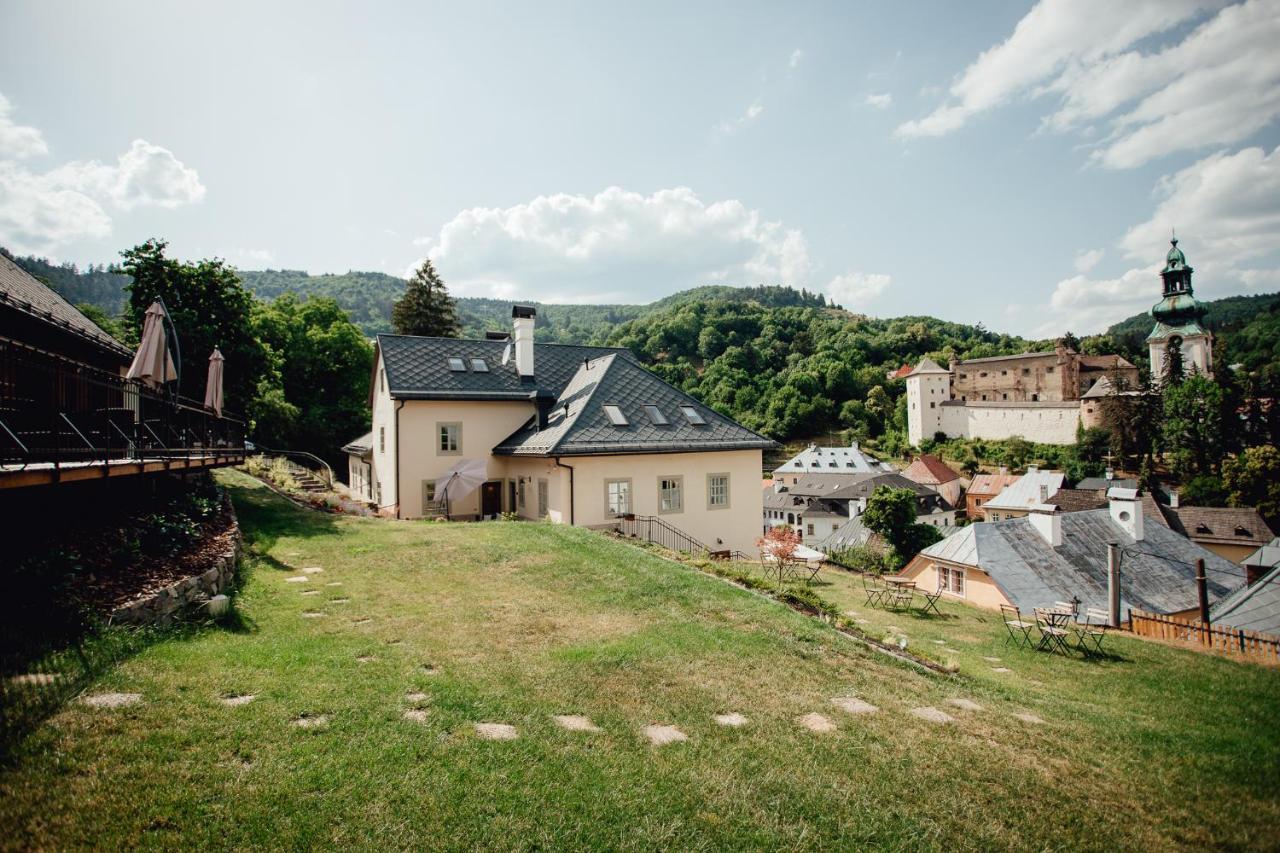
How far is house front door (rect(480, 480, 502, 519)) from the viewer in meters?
20.8

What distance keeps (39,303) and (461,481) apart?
10276 mm

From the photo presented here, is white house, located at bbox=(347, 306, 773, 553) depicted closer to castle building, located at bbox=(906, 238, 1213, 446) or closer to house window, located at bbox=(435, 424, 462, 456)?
house window, located at bbox=(435, 424, 462, 456)

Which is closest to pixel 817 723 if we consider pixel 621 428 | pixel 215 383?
pixel 621 428

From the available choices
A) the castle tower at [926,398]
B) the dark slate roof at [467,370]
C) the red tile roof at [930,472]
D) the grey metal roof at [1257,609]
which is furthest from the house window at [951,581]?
the castle tower at [926,398]

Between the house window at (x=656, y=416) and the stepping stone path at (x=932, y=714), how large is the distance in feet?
43.8

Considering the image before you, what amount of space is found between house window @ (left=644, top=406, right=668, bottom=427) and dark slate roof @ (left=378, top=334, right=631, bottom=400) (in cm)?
316

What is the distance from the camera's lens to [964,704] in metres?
6.36

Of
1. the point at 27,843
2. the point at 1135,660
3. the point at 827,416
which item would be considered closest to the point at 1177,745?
the point at 1135,660

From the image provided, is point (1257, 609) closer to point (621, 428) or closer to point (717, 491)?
point (621, 428)

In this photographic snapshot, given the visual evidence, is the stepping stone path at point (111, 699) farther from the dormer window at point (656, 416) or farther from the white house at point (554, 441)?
the dormer window at point (656, 416)

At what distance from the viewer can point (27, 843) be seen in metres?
3.03

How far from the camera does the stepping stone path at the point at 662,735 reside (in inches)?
194

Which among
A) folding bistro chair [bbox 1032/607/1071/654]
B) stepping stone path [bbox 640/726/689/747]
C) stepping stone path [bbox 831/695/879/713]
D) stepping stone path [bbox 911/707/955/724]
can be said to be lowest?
folding bistro chair [bbox 1032/607/1071/654]

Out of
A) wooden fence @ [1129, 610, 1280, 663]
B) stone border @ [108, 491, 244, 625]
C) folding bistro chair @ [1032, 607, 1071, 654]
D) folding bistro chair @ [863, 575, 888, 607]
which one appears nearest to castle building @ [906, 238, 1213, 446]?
folding bistro chair @ [863, 575, 888, 607]
